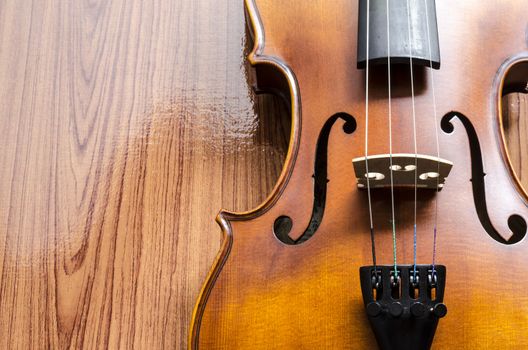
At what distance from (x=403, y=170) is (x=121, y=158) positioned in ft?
1.90

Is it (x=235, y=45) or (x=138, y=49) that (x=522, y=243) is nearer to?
(x=235, y=45)

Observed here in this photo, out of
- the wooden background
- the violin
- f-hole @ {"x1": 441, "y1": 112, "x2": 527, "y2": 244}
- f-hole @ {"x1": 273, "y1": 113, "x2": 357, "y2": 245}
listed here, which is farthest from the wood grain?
f-hole @ {"x1": 273, "y1": 113, "x2": 357, "y2": 245}

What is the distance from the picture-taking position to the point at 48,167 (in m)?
1.20

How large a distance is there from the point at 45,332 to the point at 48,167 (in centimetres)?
31

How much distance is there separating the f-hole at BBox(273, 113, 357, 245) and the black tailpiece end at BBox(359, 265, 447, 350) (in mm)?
118

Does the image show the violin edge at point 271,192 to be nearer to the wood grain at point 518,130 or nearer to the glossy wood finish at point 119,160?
the glossy wood finish at point 119,160

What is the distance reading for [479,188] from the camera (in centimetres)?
89

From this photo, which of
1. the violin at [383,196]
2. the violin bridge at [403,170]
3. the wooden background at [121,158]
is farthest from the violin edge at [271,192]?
the wooden background at [121,158]

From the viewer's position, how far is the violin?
31.0 inches

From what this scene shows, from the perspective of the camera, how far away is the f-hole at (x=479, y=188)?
2.79 feet

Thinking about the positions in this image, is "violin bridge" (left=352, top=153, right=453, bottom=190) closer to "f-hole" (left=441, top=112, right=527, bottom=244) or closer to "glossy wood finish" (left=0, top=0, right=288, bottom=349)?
"f-hole" (left=441, top=112, right=527, bottom=244)

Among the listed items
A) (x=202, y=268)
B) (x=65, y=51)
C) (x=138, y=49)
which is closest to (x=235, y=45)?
(x=138, y=49)

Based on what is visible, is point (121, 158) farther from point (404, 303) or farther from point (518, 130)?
point (518, 130)

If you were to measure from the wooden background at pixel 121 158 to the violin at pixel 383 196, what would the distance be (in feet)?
0.68
